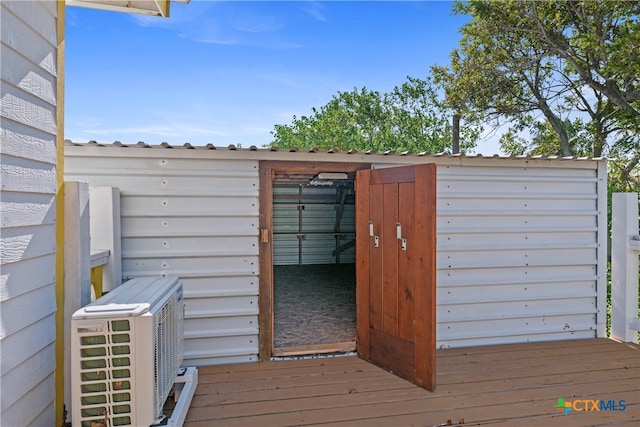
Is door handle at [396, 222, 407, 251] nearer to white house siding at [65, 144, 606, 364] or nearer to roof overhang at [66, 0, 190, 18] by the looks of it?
white house siding at [65, 144, 606, 364]

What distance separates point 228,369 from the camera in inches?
141

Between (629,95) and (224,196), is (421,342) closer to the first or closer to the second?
(224,196)

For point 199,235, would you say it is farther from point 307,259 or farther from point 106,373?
point 307,259

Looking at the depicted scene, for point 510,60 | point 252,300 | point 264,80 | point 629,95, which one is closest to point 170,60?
point 264,80

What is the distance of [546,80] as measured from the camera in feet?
41.1

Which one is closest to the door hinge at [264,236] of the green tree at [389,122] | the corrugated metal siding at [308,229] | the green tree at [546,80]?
the corrugated metal siding at [308,229]

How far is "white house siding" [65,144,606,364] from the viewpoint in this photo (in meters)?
3.62

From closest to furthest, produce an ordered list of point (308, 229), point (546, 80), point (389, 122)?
point (308, 229) → point (546, 80) → point (389, 122)

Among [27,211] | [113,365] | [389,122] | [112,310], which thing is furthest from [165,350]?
[389,122]

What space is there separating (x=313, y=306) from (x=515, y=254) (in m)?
2.69

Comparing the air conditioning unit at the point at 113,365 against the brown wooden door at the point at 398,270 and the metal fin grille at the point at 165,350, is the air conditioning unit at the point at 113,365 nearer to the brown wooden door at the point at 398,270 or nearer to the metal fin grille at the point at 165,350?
the metal fin grille at the point at 165,350

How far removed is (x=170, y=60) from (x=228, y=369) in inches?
451

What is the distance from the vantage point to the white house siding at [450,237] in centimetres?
362

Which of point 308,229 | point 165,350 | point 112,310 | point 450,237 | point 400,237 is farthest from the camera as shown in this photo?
point 308,229
